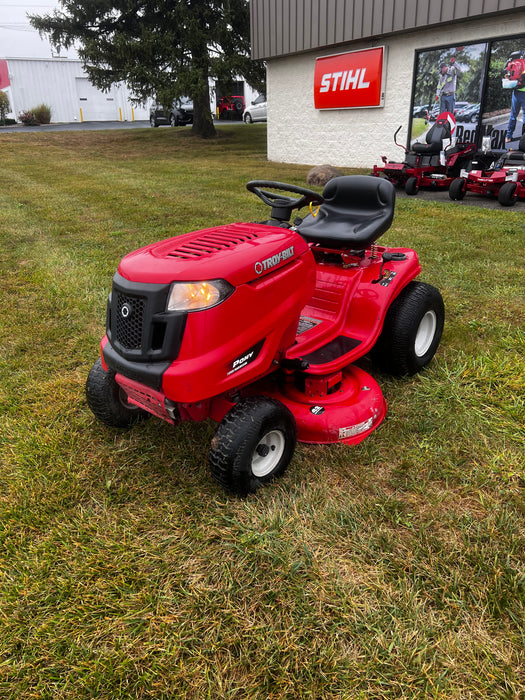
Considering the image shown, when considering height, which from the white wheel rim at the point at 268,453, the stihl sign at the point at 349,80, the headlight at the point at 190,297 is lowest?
the white wheel rim at the point at 268,453

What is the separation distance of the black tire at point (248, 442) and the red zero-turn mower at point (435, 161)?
7.90 meters

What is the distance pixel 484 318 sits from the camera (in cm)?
370

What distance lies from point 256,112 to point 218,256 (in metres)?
26.6

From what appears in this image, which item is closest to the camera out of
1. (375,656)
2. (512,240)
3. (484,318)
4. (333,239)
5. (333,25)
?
(375,656)

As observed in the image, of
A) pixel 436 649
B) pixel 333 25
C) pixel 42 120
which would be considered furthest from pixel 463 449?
pixel 42 120

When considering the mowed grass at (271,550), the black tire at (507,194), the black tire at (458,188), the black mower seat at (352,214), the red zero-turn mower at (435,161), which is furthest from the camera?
the red zero-turn mower at (435,161)

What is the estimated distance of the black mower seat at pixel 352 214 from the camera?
2676 mm

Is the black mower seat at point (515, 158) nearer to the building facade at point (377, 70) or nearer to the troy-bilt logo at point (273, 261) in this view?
the building facade at point (377, 70)

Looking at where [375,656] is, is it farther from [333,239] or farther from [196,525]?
[333,239]

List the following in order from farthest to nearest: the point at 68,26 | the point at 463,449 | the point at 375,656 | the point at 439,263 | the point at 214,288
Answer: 1. the point at 68,26
2. the point at 439,263
3. the point at 463,449
4. the point at 214,288
5. the point at 375,656

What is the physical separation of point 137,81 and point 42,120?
825 inches

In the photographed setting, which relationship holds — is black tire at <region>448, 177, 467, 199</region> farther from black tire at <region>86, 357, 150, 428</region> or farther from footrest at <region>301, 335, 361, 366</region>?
black tire at <region>86, 357, 150, 428</region>

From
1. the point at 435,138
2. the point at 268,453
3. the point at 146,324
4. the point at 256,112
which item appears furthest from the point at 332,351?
the point at 256,112

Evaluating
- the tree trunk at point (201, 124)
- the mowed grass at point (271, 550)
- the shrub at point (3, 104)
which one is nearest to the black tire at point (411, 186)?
the mowed grass at point (271, 550)
